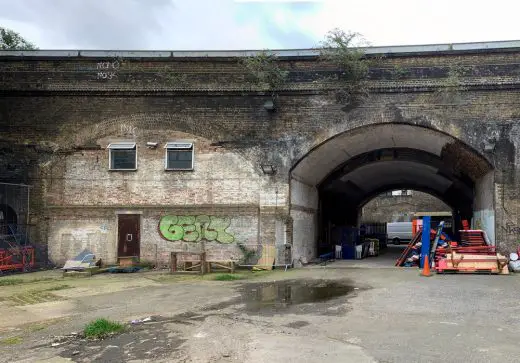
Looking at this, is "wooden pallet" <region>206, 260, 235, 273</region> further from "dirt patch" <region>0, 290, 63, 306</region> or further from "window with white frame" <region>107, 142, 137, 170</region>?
"dirt patch" <region>0, 290, 63, 306</region>

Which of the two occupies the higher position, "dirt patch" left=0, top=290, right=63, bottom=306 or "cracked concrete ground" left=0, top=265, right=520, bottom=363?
"cracked concrete ground" left=0, top=265, right=520, bottom=363

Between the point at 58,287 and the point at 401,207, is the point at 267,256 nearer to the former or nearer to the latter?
the point at 58,287

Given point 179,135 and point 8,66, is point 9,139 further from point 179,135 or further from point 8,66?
point 179,135

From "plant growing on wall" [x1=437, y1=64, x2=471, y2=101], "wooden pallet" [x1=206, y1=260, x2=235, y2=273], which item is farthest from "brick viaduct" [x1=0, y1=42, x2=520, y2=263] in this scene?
"wooden pallet" [x1=206, y1=260, x2=235, y2=273]

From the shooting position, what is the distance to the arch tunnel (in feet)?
58.3

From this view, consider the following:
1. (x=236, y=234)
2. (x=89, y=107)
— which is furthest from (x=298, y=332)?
(x=89, y=107)

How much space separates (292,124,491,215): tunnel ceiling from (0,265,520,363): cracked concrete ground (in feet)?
18.6

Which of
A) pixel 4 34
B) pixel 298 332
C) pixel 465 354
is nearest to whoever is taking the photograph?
pixel 465 354

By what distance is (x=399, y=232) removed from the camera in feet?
147

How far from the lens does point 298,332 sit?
7.87 m

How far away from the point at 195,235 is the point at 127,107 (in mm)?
5579

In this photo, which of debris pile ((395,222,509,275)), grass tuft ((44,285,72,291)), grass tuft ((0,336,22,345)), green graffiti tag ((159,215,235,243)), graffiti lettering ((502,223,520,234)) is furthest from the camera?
green graffiti tag ((159,215,235,243))

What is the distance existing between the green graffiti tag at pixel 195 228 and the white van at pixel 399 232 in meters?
30.1

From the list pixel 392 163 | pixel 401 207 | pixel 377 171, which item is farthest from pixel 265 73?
pixel 401 207
